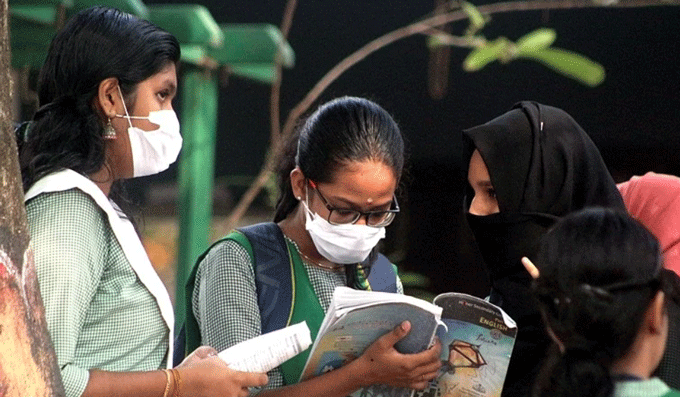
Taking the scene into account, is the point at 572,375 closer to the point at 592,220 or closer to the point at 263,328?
the point at 592,220

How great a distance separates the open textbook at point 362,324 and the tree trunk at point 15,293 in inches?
24.2

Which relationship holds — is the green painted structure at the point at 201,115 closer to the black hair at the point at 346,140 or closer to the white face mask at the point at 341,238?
the black hair at the point at 346,140

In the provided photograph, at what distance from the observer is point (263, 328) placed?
2.60 metres

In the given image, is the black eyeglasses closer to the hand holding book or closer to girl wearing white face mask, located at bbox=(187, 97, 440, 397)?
girl wearing white face mask, located at bbox=(187, 97, 440, 397)

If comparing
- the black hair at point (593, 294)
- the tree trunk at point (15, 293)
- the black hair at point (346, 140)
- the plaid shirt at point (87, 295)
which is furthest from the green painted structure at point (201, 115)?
the black hair at point (593, 294)

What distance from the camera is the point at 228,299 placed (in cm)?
255

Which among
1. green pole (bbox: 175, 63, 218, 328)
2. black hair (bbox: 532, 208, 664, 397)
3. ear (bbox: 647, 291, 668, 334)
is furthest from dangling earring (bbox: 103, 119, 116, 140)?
green pole (bbox: 175, 63, 218, 328)

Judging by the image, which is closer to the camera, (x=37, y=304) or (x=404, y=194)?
(x=37, y=304)

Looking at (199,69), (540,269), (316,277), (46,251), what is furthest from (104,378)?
(199,69)

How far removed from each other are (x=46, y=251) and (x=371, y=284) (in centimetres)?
91

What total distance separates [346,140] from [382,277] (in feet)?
1.29

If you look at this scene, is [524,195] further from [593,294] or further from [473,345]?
[593,294]

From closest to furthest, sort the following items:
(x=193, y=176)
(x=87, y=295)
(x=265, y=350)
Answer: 1. (x=87, y=295)
2. (x=265, y=350)
3. (x=193, y=176)

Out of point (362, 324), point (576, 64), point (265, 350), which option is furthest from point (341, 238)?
point (576, 64)
